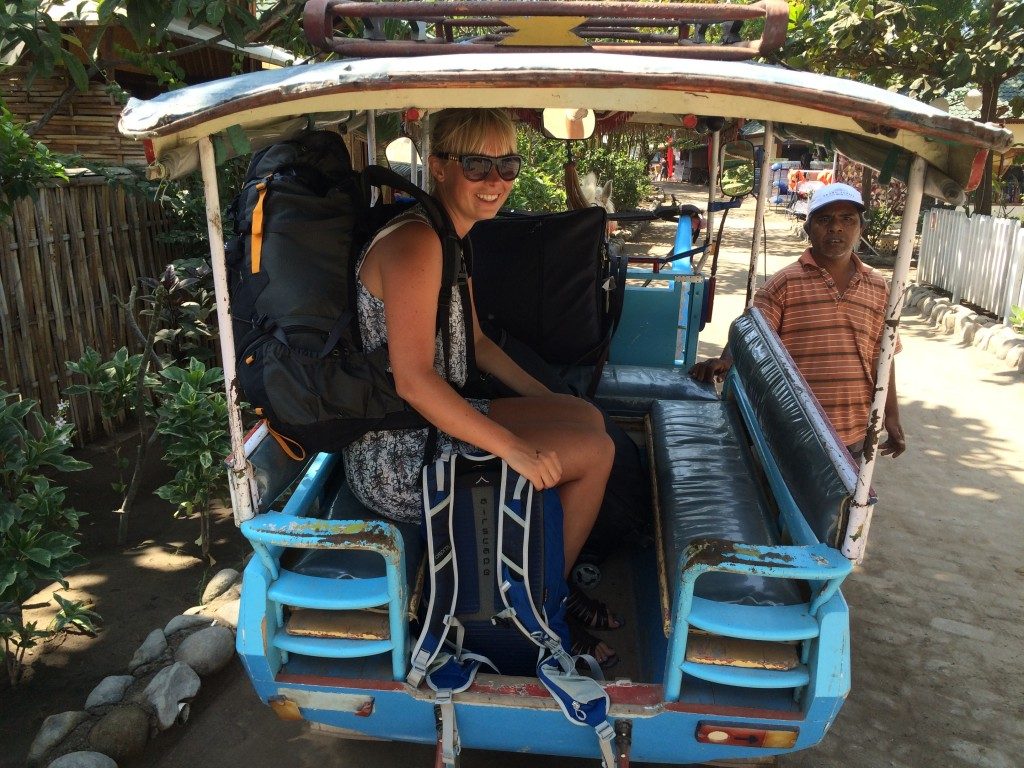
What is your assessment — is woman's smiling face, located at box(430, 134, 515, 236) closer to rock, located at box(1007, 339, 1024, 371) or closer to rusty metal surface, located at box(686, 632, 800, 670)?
rusty metal surface, located at box(686, 632, 800, 670)

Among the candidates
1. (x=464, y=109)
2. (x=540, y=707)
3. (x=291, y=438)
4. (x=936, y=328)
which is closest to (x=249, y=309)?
(x=291, y=438)

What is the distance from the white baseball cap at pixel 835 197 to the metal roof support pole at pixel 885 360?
151cm

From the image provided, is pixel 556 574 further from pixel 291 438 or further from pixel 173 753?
pixel 173 753

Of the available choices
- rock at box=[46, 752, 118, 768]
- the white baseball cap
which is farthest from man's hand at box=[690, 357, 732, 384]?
rock at box=[46, 752, 118, 768]

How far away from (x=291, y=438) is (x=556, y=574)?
0.86m

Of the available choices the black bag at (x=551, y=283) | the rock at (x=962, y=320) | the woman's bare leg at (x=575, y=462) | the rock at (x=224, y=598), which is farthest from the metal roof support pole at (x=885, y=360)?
the rock at (x=962, y=320)

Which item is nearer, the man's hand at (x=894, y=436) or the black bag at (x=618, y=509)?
the black bag at (x=618, y=509)

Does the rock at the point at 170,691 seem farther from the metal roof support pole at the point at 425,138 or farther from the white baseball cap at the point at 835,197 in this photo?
the white baseball cap at the point at 835,197

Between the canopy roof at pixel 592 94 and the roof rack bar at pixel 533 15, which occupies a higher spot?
the roof rack bar at pixel 533 15

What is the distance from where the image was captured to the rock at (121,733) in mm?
2598

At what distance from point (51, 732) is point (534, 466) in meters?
1.93

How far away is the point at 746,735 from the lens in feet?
6.59

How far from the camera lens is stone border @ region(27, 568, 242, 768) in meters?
2.60

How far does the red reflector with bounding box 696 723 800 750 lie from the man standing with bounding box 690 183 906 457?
1712mm
